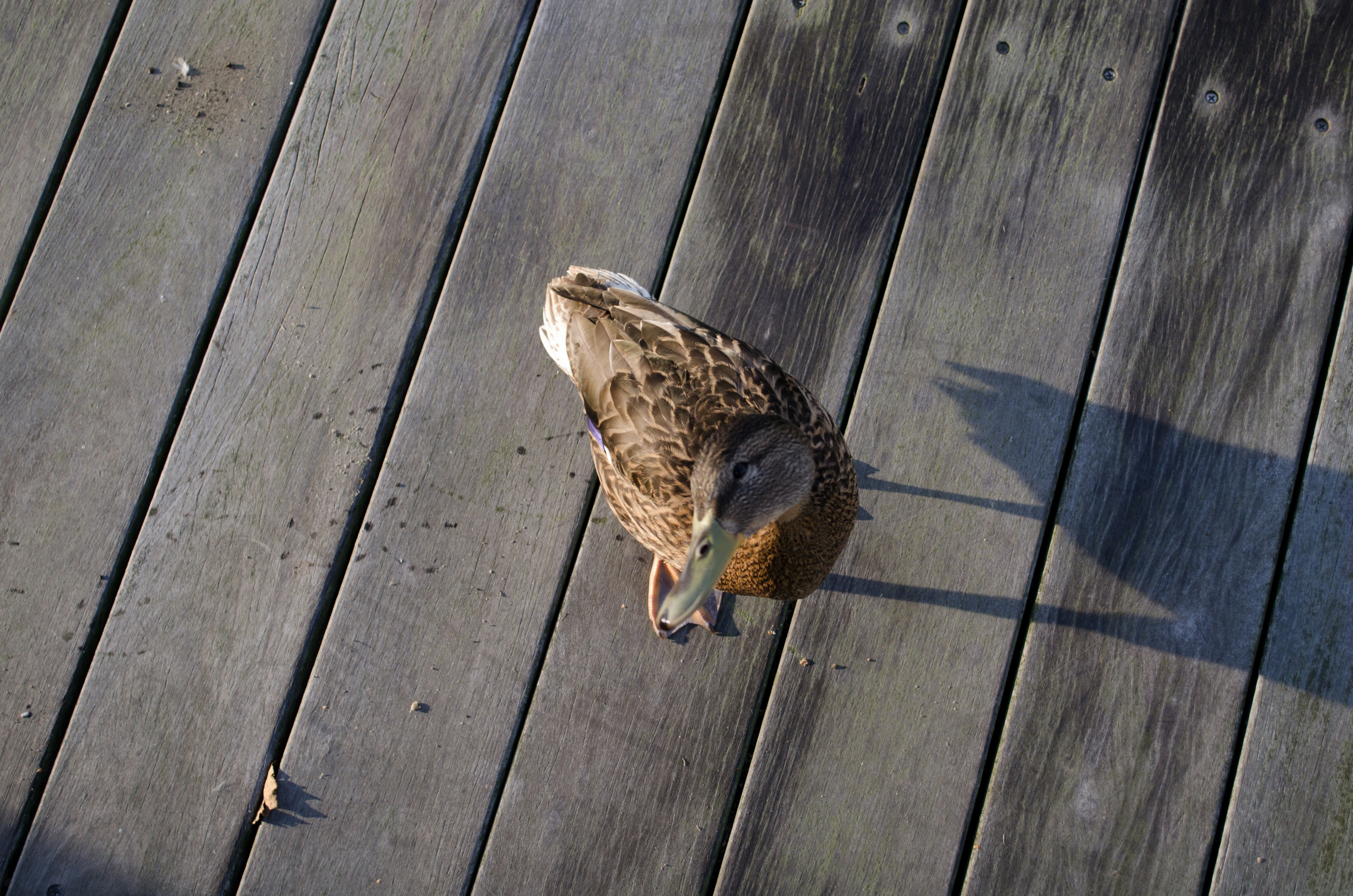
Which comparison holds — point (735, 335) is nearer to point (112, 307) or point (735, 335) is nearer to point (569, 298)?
point (569, 298)

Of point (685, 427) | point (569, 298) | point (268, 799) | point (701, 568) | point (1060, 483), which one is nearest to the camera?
point (701, 568)

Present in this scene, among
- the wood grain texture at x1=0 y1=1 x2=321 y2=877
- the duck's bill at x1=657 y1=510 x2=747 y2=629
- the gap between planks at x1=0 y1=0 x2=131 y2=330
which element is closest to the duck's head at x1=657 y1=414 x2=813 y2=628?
the duck's bill at x1=657 y1=510 x2=747 y2=629

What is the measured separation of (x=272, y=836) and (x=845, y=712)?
4.65ft

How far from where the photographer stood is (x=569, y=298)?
1.78 metres

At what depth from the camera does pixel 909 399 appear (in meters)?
2.01

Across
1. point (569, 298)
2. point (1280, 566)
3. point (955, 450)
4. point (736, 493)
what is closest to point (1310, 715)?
point (1280, 566)

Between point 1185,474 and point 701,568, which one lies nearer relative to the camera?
point 701,568

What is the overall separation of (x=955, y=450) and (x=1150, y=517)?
51 centimetres

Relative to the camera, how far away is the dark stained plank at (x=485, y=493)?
74.3 inches

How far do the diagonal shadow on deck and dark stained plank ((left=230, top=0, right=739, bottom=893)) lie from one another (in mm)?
819

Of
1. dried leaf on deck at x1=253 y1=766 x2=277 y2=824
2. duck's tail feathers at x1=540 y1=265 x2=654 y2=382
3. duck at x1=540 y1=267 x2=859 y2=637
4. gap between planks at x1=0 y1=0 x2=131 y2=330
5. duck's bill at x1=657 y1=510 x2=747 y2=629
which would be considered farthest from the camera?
gap between planks at x1=0 y1=0 x2=131 y2=330

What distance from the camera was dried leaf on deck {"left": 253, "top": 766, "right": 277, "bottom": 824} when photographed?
1874 millimetres

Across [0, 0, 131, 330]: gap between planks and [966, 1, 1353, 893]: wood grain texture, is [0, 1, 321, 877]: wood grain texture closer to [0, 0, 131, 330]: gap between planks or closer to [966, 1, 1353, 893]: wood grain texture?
[0, 0, 131, 330]: gap between planks

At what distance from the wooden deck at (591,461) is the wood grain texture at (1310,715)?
1cm
